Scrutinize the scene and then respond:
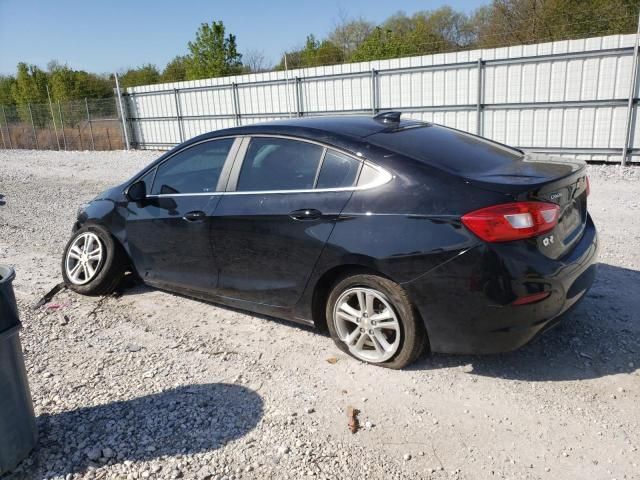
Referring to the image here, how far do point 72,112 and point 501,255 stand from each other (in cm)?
2719

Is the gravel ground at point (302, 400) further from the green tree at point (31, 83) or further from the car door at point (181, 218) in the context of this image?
the green tree at point (31, 83)

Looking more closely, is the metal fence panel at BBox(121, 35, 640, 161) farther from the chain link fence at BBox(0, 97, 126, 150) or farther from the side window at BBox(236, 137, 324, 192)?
the side window at BBox(236, 137, 324, 192)

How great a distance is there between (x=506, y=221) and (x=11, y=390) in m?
2.72

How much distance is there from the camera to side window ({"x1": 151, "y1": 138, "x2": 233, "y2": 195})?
426 cm

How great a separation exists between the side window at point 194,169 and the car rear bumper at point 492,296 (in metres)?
1.94

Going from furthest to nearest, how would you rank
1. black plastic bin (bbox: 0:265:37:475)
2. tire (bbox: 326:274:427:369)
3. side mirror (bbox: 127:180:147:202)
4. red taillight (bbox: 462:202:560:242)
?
side mirror (bbox: 127:180:147:202) < tire (bbox: 326:274:427:369) < red taillight (bbox: 462:202:560:242) < black plastic bin (bbox: 0:265:37:475)

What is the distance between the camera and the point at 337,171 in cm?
353

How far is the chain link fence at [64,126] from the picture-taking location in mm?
24125

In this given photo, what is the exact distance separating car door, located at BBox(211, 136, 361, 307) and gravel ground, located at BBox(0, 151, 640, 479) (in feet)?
1.57

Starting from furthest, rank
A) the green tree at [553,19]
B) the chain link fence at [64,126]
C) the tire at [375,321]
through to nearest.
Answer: the chain link fence at [64,126] < the green tree at [553,19] < the tire at [375,321]

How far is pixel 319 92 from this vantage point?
56.0 ft

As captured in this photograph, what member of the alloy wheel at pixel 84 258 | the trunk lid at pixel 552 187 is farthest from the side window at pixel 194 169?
the trunk lid at pixel 552 187

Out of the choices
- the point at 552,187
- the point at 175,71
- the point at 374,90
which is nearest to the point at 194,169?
the point at 552,187

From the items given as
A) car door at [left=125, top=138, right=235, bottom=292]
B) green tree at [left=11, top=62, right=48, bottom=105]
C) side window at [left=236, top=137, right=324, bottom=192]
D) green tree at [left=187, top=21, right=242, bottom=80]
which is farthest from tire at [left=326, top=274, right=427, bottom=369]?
green tree at [left=11, top=62, right=48, bottom=105]
